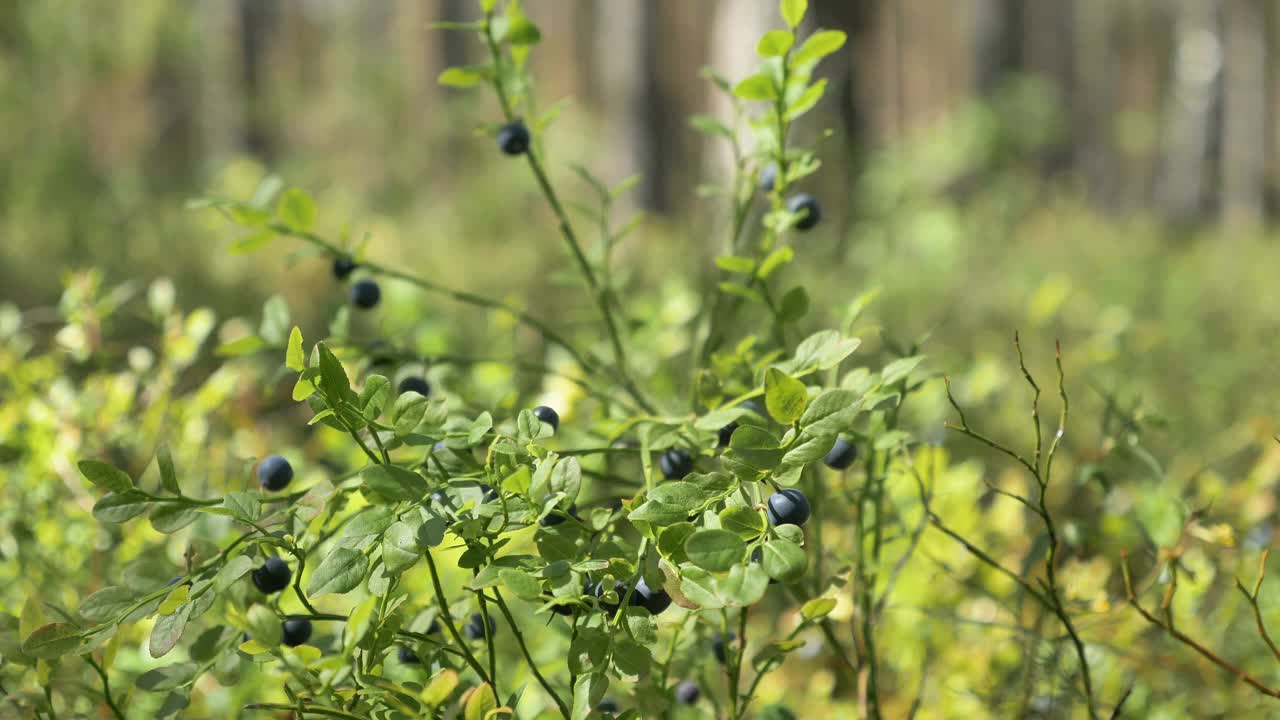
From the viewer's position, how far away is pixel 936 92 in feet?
60.0

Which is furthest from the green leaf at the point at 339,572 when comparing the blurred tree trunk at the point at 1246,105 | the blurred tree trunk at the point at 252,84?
the blurred tree trunk at the point at 1246,105

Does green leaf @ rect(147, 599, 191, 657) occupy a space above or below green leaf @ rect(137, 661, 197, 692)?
above

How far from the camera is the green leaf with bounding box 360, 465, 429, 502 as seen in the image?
2.09 feet

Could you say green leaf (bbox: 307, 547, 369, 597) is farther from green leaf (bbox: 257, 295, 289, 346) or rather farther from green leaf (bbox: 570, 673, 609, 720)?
green leaf (bbox: 257, 295, 289, 346)

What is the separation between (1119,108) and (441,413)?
3611cm

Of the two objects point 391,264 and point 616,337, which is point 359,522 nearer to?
point 616,337

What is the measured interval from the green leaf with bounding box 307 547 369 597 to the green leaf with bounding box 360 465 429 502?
41 mm

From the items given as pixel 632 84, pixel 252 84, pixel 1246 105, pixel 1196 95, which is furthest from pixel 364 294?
pixel 1196 95

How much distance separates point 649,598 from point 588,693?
8 cm

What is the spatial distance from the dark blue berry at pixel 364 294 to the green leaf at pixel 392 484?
42 cm

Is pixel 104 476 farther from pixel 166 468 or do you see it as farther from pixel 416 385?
pixel 416 385

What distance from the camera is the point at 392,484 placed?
0.65m

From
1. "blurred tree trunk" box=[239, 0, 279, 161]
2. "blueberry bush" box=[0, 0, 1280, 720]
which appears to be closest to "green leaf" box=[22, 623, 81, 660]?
"blueberry bush" box=[0, 0, 1280, 720]

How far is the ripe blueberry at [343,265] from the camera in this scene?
101 centimetres
